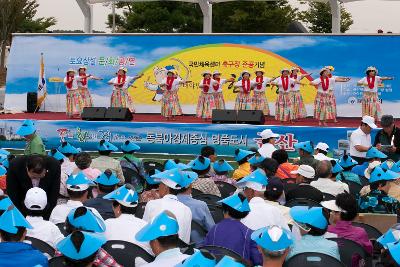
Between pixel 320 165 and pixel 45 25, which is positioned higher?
pixel 45 25

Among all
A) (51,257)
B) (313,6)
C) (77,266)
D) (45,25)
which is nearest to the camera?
(77,266)

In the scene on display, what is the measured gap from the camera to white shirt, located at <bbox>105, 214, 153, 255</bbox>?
446 centimetres

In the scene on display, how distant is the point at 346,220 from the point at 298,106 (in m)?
11.3

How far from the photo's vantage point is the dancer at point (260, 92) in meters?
16.2

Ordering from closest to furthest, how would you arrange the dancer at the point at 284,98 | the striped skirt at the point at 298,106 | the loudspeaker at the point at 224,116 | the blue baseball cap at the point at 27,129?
the blue baseball cap at the point at 27,129, the loudspeaker at the point at 224,116, the dancer at the point at 284,98, the striped skirt at the point at 298,106

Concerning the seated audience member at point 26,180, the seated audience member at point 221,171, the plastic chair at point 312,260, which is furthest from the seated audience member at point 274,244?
the seated audience member at point 221,171

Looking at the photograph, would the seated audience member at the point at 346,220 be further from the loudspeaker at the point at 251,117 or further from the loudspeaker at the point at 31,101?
the loudspeaker at the point at 31,101

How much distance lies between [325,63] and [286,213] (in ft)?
35.8

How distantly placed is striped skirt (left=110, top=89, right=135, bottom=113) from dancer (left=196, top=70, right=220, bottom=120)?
1.69 metres

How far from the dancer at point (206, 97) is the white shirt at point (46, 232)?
38.9ft

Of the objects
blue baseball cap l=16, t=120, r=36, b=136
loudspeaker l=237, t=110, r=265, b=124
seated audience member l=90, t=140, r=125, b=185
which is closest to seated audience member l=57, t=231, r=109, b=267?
seated audience member l=90, t=140, r=125, b=185

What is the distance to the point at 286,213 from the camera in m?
5.50

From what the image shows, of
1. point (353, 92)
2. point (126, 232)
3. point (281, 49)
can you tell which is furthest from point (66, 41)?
point (126, 232)

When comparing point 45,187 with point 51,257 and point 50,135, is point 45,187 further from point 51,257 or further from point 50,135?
point 50,135
